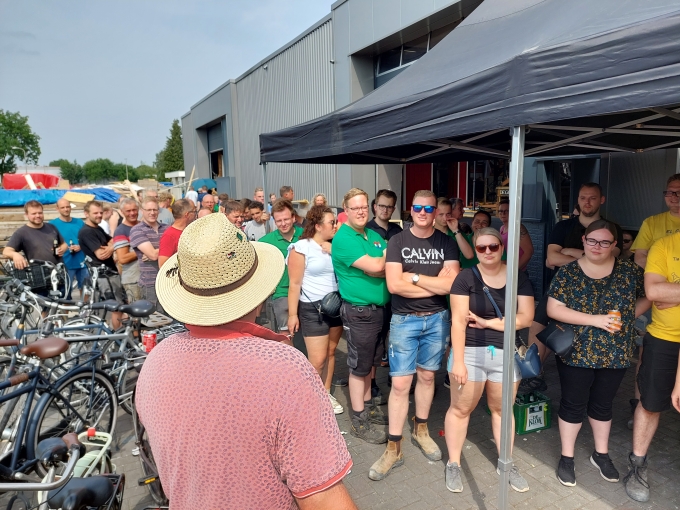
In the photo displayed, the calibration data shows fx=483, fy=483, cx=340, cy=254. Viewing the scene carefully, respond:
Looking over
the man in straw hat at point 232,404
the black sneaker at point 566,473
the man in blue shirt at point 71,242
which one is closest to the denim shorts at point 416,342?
the black sneaker at point 566,473

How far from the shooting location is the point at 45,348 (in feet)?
9.98

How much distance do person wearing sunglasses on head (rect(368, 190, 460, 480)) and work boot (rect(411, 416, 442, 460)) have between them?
21cm

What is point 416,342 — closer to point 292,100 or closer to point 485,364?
point 485,364

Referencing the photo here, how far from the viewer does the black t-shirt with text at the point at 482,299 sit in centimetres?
292

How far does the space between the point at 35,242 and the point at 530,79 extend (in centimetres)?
641

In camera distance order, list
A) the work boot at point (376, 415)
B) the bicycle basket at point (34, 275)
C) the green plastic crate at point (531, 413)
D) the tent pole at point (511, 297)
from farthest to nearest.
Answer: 1. the bicycle basket at point (34, 275)
2. the work boot at point (376, 415)
3. the green plastic crate at point (531, 413)
4. the tent pole at point (511, 297)

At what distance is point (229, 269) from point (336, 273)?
2.56 metres

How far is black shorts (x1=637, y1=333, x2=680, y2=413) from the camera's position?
284 cm

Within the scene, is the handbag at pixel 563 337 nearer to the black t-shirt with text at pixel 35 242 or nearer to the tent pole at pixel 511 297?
the tent pole at pixel 511 297

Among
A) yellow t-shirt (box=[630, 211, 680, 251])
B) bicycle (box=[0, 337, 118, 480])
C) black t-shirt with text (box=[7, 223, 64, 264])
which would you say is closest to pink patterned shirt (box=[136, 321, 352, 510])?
bicycle (box=[0, 337, 118, 480])

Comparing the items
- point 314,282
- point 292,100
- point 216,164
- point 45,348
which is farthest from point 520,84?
point 216,164

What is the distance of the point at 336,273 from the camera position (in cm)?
379

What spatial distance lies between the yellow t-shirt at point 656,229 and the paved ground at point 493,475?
1434 millimetres

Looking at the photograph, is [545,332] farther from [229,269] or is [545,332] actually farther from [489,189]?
[489,189]
